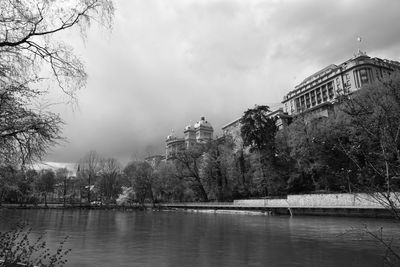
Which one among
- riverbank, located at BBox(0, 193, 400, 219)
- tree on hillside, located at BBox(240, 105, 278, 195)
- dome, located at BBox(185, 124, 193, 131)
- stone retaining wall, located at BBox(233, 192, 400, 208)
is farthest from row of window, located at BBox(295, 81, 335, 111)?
dome, located at BBox(185, 124, 193, 131)

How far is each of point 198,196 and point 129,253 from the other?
2278 inches

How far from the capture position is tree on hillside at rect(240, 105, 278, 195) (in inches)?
2029

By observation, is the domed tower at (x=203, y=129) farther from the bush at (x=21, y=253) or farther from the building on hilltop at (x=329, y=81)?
the bush at (x=21, y=253)

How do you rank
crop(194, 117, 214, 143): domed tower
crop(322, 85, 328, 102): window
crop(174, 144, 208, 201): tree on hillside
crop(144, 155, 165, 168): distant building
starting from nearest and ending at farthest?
crop(174, 144, 208, 201): tree on hillside
crop(144, 155, 165, 168): distant building
crop(322, 85, 328, 102): window
crop(194, 117, 214, 143): domed tower

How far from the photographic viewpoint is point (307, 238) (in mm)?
18594

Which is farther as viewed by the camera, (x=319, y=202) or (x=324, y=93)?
(x=324, y=93)

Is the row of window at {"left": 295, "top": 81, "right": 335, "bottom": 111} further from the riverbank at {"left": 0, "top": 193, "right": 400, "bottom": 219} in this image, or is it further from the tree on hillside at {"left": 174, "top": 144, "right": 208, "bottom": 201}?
the riverbank at {"left": 0, "top": 193, "right": 400, "bottom": 219}

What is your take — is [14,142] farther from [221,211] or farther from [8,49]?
[221,211]

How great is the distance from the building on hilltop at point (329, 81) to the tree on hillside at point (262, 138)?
60.9 feet

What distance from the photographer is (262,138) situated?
52688 millimetres

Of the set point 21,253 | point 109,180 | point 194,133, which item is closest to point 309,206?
point 21,253

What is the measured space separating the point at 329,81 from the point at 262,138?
62.7 metres

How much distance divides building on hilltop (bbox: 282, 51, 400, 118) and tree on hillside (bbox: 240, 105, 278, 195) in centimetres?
1855

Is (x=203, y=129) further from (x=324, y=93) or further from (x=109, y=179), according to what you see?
(x=109, y=179)
